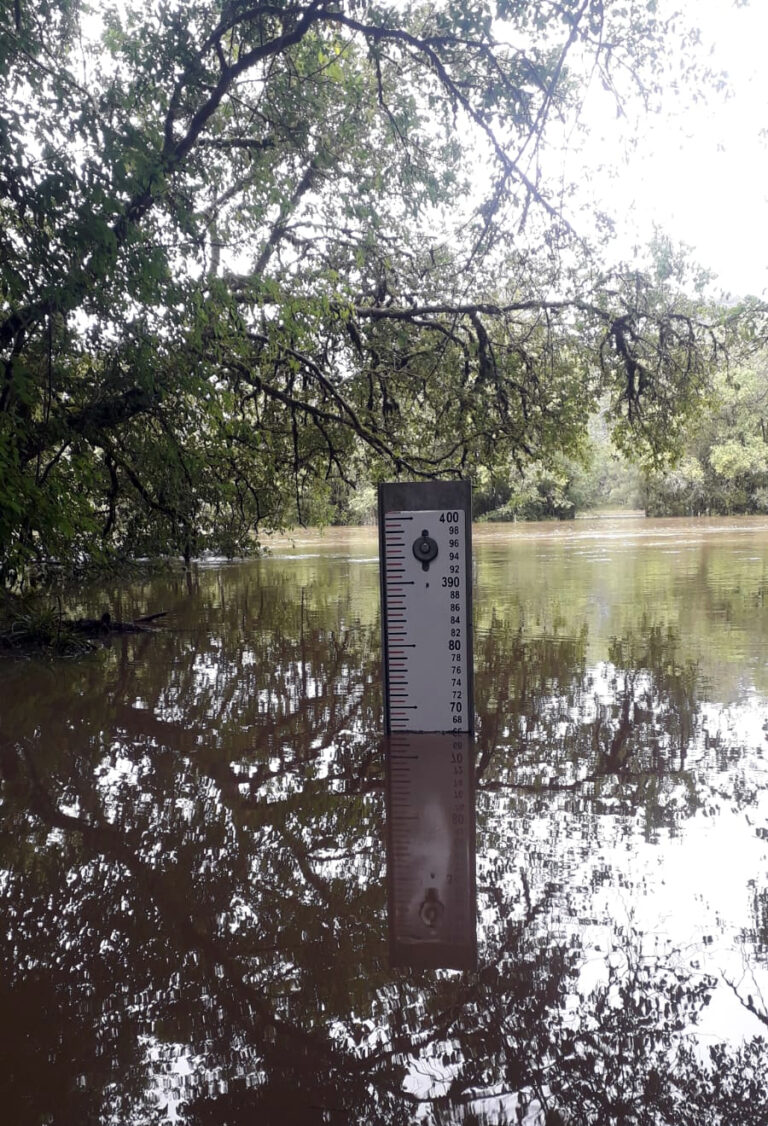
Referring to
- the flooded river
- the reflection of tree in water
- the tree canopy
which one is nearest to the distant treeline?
the tree canopy

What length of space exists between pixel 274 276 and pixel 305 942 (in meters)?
8.63

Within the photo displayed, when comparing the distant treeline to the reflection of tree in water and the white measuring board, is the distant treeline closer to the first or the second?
the white measuring board

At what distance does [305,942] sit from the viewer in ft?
8.65

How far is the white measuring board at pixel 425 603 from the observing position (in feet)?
16.5

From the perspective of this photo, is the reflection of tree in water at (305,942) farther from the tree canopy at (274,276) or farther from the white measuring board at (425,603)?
the tree canopy at (274,276)

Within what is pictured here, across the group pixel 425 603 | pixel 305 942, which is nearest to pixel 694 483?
pixel 425 603

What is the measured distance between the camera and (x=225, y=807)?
3.87 metres

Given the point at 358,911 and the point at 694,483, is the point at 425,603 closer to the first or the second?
the point at 358,911

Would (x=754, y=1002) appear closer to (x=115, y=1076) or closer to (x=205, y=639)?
(x=115, y=1076)

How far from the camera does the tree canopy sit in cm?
660

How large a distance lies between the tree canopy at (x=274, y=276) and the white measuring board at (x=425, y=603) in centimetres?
251

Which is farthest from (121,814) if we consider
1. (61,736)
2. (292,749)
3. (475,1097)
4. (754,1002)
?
(754,1002)

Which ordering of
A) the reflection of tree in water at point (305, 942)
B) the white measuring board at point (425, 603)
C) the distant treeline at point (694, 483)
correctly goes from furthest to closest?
the distant treeline at point (694, 483) < the white measuring board at point (425, 603) < the reflection of tree in water at point (305, 942)

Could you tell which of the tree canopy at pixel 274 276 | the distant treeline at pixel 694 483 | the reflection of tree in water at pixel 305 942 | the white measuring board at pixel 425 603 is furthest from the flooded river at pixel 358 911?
the distant treeline at pixel 694 483
